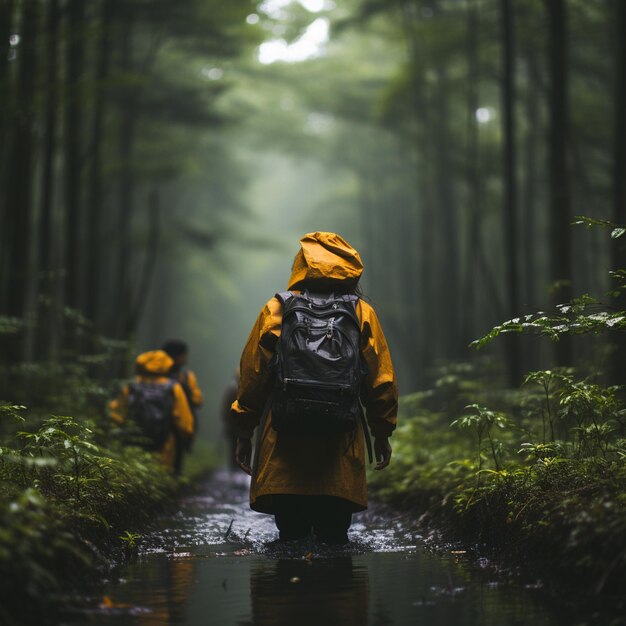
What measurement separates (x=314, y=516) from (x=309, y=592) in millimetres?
1171

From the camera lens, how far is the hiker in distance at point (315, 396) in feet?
15.4

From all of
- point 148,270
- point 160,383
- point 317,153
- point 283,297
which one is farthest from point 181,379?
point 317,153

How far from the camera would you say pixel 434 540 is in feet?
18.4

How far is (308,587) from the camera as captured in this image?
163 inches

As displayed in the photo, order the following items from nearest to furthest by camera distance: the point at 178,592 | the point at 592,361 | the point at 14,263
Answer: the point at 178,592 → the point at 592,361 → the point at 14,263

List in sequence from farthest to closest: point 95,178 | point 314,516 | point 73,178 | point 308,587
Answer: point 95,178
point 73,178
point 314,516
point 308,587

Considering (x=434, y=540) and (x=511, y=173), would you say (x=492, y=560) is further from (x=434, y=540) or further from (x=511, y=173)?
(x=511, y=173)

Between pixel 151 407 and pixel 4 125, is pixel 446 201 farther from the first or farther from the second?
pixel 151 407

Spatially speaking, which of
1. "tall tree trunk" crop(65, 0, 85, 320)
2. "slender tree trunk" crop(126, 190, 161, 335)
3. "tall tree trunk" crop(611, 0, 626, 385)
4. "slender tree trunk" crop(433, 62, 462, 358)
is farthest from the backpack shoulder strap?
"slender tree trunk" crop(433, 62, 462, 358)

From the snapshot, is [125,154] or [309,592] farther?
[125,154]

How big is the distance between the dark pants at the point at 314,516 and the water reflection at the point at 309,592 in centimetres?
26

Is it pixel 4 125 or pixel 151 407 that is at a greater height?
pixel 4 125

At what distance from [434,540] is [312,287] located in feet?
5.94

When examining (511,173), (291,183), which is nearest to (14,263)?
(511,173)
